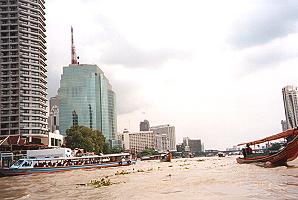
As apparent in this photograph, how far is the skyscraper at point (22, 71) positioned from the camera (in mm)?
96562

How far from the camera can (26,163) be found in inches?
2229

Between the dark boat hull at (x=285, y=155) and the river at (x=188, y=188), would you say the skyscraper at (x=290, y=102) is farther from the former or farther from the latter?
the river at (x=188, y=188)

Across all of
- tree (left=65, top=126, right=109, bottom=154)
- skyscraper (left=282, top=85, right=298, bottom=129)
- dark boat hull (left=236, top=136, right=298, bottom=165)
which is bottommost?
dark boat hull (left=236, top=136, right=298, bottom=165)

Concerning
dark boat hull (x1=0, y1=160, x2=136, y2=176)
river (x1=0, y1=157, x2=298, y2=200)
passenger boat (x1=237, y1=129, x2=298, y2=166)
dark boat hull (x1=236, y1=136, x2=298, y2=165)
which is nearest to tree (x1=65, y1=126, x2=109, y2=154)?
dark boat hull (x1=0, y1=160, x2=136, y2=176)

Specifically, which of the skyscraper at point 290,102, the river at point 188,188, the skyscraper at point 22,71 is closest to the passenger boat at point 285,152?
the river at point 188,188

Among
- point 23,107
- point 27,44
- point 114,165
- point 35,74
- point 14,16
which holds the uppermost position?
point 14,16

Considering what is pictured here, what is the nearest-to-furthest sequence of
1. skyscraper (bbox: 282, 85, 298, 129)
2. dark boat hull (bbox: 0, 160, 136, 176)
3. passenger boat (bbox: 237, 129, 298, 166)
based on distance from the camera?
passenger boat (bbox: 237, 129, 298, 166) → dark boat hull (bbox: 0, 160, 136, 176) → skyscraper (bbox: 282, 85, 298, 129)

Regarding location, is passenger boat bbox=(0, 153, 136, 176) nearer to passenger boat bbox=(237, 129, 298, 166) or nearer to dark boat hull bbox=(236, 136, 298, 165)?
passenger boat bbox=(237, 129, 298, 166)

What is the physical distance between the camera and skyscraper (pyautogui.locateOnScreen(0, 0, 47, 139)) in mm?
96562

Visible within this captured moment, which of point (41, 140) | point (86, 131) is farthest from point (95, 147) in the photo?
point (41, 140)

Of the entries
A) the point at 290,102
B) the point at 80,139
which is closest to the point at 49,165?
the point at 80,139

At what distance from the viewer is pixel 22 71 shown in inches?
3900

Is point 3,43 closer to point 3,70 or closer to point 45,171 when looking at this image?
point 3,70

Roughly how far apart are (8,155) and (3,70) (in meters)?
38.8
